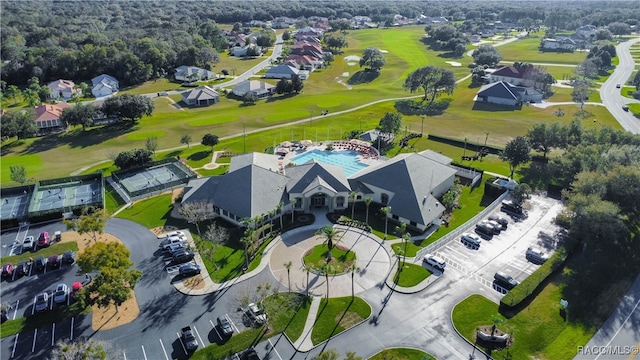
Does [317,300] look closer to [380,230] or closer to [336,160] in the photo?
[380,230]

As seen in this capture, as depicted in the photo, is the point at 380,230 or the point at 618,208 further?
the point at 380,230

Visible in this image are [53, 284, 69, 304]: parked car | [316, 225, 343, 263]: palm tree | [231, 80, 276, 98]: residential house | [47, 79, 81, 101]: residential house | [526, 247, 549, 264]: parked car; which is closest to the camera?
[53, 284, 69, 304]: parked car

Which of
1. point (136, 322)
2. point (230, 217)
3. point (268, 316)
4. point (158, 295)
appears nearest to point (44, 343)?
point (136, 322)

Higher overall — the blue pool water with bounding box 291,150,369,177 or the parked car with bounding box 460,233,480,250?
the parked car with bounding box 460,233,480,250

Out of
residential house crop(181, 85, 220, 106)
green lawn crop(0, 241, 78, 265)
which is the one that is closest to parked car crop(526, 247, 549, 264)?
green lawn crop(0, 241, 78, 265)

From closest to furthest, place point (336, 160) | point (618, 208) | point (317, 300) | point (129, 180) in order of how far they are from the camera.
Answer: point (317, 300) → point (618, 208) → point (129, 180) → point (336, 160)

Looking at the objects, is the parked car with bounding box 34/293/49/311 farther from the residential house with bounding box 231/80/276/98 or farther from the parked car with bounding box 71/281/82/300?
the residential house with bounding box 231/80/276/98

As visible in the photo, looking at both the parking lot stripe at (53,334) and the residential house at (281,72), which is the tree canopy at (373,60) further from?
the parking lot stripe at (53,334)
